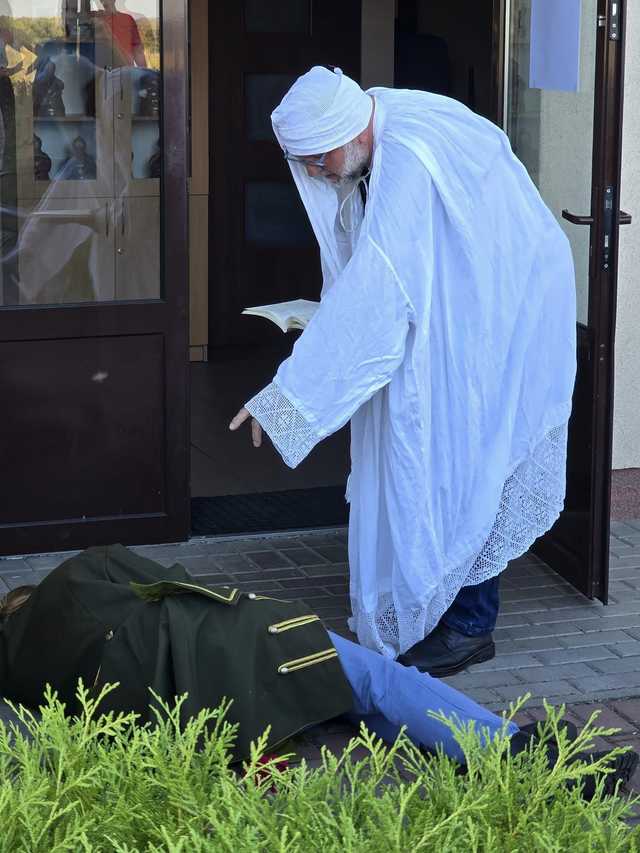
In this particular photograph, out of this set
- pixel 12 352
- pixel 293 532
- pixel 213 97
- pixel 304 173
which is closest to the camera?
pixel 304 173

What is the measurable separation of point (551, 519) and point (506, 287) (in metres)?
0.74

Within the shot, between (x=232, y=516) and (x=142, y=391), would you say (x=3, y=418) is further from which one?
(x=232, y=516)

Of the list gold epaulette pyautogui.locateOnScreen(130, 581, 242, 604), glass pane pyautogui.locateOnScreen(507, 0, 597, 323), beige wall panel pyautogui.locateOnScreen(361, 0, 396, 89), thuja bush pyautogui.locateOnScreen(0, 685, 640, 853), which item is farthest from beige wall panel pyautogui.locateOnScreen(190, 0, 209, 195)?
thuja bush pyautogui.locateOnScreen(0, 685, 640, 853)

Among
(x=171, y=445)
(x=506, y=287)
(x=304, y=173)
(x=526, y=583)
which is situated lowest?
(x=526, y=583)

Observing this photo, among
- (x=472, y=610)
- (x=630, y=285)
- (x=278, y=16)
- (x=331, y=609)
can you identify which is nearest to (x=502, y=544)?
(x=472, y=610)

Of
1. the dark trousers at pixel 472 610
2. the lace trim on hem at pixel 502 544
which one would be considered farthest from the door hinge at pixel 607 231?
the dark trousers at pixel 472 610

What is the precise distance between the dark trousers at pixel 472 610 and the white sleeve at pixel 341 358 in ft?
2.45

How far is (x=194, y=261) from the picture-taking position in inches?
338

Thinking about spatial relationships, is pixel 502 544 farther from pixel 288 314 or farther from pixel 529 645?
pixel 288 314

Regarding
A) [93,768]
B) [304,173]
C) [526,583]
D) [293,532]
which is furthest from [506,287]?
[93,768]

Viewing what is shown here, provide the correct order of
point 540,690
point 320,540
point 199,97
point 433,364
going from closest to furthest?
1. point 433,364
2. point 540,690
3. point 320,540
4. point 199,97

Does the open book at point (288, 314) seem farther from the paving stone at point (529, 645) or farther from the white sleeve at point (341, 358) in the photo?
the paving stone at point (529, 645)

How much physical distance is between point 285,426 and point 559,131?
1.70m

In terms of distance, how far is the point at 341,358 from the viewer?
4039 millimetres
